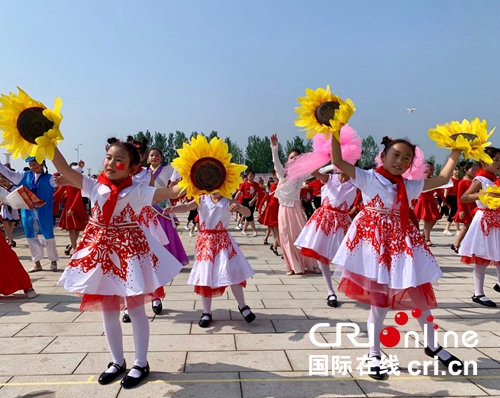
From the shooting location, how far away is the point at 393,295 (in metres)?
3.35

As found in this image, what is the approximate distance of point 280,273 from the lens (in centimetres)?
745

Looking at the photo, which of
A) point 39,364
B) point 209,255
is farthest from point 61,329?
point 209,255

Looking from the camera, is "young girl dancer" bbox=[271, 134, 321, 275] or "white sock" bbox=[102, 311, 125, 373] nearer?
"white sock" bbox=[102, 311, 125, 373]

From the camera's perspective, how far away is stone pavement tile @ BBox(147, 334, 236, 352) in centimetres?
379

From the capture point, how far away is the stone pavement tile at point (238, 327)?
168 inches

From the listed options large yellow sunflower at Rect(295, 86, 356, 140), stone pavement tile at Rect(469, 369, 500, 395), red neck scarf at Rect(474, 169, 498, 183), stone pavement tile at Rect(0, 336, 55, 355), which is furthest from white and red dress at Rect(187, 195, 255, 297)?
red neck scarf at Rect(474, 169, 498, 183)

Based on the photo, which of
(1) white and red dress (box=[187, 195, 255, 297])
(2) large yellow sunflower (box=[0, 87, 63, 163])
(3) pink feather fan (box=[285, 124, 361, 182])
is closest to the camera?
(2) large yellow sunflower (box=[0, 87, 63, 163])

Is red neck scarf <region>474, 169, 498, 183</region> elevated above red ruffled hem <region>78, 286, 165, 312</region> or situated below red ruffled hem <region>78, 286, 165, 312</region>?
above

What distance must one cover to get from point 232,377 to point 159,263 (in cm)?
104

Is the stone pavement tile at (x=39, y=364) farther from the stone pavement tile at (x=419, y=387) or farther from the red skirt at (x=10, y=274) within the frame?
the stone pavement tile at (x=419, y=387)

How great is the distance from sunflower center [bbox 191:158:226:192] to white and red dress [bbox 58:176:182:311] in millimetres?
352

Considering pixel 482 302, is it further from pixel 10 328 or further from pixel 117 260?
pixel 10 328

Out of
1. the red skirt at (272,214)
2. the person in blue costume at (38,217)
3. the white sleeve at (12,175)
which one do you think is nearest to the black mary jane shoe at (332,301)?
the white sleeve at (12,175)

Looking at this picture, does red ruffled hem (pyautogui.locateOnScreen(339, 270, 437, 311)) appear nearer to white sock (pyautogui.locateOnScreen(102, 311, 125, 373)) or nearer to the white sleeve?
white sock (pyautogui.locateOnScreen(102, 311, 125, 373))
